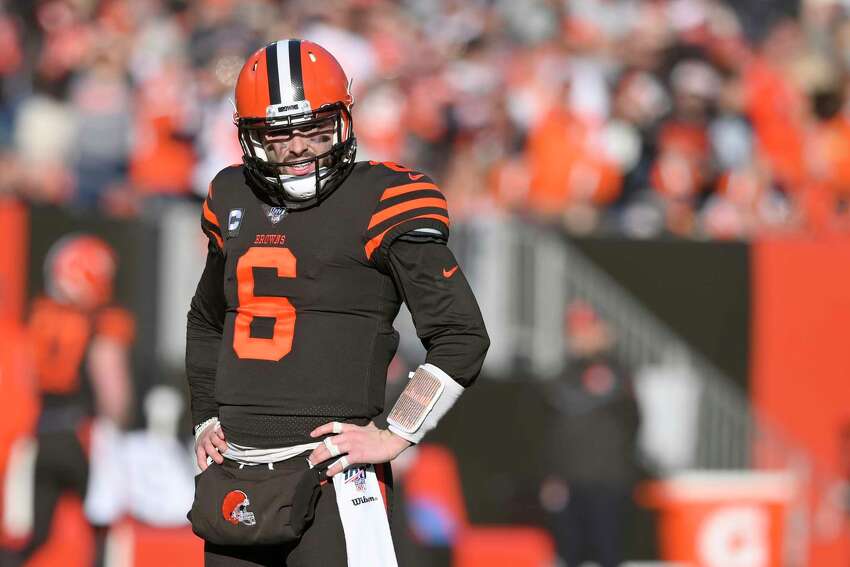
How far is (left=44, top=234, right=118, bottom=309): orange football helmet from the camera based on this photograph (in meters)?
7.52

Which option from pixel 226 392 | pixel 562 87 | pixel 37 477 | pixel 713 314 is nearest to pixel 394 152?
pixel 562 87

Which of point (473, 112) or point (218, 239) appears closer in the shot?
point (218, 239)

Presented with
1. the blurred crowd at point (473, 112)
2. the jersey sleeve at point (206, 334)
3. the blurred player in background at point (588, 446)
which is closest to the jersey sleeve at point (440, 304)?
the jersey sleeve at point (206, 334)

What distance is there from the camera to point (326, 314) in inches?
143

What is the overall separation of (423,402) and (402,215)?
1.57 ft

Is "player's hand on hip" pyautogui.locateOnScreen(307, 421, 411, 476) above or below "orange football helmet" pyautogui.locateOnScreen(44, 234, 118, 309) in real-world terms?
below

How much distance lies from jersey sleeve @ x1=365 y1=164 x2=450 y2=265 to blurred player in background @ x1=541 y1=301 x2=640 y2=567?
4.84 meters

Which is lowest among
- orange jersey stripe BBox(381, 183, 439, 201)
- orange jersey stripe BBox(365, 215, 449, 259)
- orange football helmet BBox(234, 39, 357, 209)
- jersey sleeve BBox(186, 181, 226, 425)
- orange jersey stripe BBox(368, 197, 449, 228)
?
jersey sleeve BBox(186, 181, 226, 425)

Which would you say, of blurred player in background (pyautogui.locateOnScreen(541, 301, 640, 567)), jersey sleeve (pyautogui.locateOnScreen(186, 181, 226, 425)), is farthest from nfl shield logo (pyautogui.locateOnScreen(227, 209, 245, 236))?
blurred player in background (pyautogui.locateOnScreen(541, 301, 640, 567))

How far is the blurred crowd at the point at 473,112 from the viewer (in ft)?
28.3

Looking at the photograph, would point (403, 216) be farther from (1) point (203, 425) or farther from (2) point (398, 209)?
(1) point (203, 425)

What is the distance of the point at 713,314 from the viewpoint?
29.3ft

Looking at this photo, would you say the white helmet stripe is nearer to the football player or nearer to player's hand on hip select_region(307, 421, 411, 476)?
the football player

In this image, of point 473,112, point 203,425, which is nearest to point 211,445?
point 203,425
